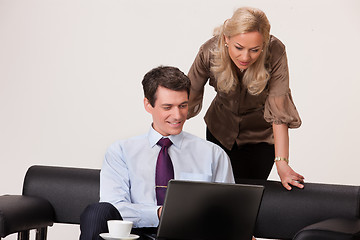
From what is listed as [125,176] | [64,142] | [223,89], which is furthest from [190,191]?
[64,142]

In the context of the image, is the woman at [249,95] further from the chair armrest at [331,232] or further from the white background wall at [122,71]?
the white background wall at [122,71]

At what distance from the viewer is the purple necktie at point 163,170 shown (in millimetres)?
2518

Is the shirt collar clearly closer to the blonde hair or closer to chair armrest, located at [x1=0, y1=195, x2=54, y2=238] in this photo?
the blonde hair

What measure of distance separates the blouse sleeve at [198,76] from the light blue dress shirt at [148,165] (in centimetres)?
29

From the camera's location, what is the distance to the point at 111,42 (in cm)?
443

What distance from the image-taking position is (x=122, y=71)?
174 inches

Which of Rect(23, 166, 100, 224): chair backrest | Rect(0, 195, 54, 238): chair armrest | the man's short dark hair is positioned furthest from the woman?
Rect(0, 195, 54, 238): chair armrest

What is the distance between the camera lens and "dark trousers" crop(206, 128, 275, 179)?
116 inches

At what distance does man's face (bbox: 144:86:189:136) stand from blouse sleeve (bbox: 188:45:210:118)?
0.36 metres

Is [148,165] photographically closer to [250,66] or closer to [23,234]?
[250,66]

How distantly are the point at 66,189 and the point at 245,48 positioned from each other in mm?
1049

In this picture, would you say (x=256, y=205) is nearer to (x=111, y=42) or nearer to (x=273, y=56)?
(x=273, y=56)

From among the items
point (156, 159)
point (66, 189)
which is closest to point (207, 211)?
point (156, 159)

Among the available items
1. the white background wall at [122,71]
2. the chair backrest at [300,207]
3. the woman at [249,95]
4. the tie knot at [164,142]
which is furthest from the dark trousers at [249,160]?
the white background wall at [122,71]
